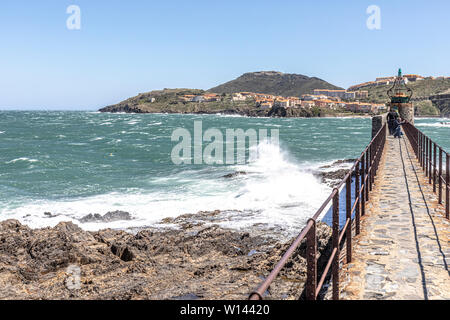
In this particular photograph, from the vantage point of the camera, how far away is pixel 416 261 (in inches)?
197

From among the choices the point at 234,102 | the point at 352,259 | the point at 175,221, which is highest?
the point at 234,102

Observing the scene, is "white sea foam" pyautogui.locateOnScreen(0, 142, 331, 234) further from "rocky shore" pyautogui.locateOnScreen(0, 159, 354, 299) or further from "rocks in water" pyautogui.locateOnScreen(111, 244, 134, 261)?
"rocks in water" pyautogui.locateOnScreen(111, 244, 134, 261)

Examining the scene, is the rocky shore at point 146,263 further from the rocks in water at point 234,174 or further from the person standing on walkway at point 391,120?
the person standing on walkway at point 391,120

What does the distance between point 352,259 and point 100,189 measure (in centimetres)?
1618

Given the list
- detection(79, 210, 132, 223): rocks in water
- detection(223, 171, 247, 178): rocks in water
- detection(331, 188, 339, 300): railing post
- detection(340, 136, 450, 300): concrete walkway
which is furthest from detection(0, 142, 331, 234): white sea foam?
detection(331, 188, 339, 300): railing post

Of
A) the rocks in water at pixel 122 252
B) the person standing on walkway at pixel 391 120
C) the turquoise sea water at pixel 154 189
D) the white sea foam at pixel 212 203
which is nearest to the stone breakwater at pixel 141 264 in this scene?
the rocks in water at pixel 122 252

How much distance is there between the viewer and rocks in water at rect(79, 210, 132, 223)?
13297mm

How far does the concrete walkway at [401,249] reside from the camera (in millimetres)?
4250

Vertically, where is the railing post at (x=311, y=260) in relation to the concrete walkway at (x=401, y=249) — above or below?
above

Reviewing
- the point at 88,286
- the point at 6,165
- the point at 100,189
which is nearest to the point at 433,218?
the point at 88,286

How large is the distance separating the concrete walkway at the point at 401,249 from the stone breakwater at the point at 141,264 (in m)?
1.24

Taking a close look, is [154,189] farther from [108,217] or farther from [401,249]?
[401,249]

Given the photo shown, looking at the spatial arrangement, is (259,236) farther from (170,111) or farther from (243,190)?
(170,111)

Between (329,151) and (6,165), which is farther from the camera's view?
(329,151)
